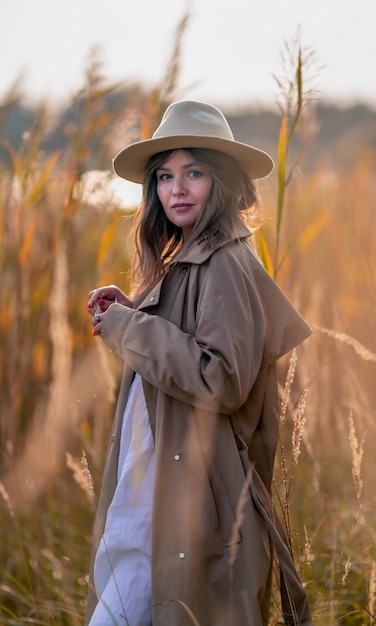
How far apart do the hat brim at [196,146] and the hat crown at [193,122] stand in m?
0.02

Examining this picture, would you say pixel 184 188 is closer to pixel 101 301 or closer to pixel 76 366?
pixel 101 301

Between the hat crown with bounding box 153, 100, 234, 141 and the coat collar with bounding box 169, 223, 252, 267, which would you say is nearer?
the coat collar with bounding box 169, 223, 252, 267

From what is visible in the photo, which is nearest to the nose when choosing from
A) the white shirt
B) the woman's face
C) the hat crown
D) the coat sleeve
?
the woman's face

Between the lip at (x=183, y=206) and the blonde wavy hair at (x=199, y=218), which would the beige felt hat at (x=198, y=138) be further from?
the lip at (x=183, y=206)

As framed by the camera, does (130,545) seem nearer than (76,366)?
Yes

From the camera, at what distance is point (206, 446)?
2.06 meters

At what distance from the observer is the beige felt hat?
2.23 meters

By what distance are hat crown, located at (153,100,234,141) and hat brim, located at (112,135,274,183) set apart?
0.02 meters

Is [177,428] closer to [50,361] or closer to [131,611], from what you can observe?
[131,611]

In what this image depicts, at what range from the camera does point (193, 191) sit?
7.38 ft

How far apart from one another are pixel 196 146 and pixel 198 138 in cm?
5

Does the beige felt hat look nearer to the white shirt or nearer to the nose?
the nose

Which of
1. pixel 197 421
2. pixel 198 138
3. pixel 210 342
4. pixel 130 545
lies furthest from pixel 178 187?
pixel 130 545

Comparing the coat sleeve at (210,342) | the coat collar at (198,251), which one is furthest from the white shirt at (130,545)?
the coat collar at (198,251)
